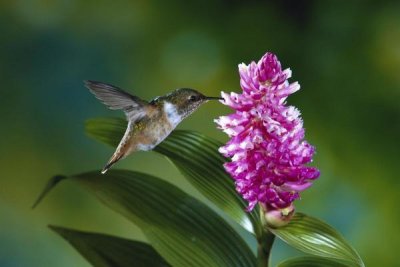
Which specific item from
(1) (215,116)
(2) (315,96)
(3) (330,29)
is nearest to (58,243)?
(1) (215,116)

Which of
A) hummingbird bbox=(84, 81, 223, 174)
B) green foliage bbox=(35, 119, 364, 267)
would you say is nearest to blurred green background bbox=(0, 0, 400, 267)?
green foliage bbox=(35, 119, 364, 267)

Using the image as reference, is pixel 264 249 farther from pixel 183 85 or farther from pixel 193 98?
pixel 183 85

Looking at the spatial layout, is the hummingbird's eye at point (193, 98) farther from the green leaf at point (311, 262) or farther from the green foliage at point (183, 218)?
the green leaf at point (311, 262)

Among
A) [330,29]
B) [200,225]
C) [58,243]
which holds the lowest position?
[58,243]

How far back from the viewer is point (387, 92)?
60.9 inches

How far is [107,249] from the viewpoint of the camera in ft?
3.90

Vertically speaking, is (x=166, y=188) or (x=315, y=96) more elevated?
(x=315, y=96)

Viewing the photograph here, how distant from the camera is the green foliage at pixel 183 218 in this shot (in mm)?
1148

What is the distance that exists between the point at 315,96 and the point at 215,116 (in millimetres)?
252

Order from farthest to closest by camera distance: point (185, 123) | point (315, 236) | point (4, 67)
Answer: point (185, 123) < point (4, 67) < point (315, 236)

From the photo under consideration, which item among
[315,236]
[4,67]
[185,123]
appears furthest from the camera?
[185,123]

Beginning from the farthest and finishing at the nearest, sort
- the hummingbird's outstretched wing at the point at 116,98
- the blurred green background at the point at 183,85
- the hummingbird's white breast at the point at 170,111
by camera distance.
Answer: the blurred green background at the point at 183,85 → the hummingbird's white breast at the point at 170,111 → the hummingbird's outstretched wing at the point at 116,98

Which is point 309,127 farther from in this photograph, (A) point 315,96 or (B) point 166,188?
(B) point 166,188

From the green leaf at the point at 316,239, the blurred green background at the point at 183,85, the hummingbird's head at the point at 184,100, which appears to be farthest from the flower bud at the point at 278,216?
the blurred green background at the point at 183,85
